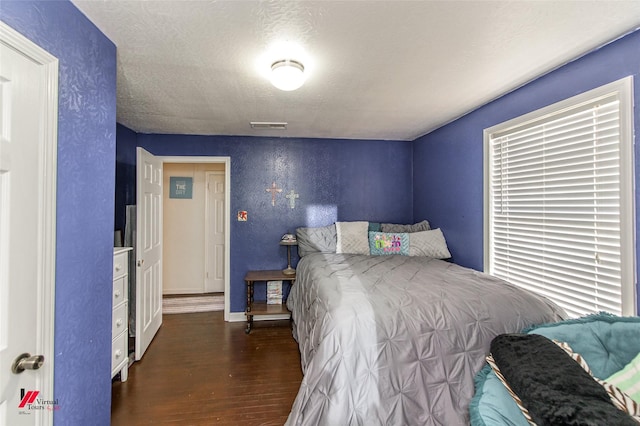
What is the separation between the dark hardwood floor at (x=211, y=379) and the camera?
6.00 feet

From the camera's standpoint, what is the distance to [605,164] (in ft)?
5.01

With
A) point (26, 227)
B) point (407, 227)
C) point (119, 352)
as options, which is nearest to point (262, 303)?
point (119, 352)

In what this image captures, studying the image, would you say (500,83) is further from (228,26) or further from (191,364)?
(191,364)

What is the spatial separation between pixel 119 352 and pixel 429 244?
3.08 meters

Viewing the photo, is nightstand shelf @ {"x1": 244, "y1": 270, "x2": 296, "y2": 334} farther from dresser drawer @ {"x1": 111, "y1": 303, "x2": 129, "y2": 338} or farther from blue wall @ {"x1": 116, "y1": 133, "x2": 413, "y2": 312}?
dresser drawer @ {"x1": 111, "y1": 303, "x2": 129, "y2": 338}

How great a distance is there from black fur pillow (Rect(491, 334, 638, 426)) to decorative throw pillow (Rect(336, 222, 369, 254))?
1.90 m

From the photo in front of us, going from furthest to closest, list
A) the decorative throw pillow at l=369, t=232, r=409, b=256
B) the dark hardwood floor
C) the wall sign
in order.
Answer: the wall sign → the decorative throw pillow at l=369, t=232, r=409, b=256 → the dark hardwood floor

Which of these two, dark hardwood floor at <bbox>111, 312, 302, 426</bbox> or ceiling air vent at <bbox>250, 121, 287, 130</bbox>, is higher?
ceiling air vent at <bbox>250, 121, 287, 130</bbox>

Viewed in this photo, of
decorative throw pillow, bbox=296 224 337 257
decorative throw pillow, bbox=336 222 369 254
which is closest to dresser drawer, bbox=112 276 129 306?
decorative throw pillow, bbox=296 224 337 257

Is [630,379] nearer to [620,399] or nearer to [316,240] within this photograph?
[620,399]

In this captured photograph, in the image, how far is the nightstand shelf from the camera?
312 centimetres

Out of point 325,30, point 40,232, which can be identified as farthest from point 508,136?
point 40,232

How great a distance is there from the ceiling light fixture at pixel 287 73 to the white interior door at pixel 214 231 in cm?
318

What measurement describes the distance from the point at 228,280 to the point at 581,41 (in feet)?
12.5
